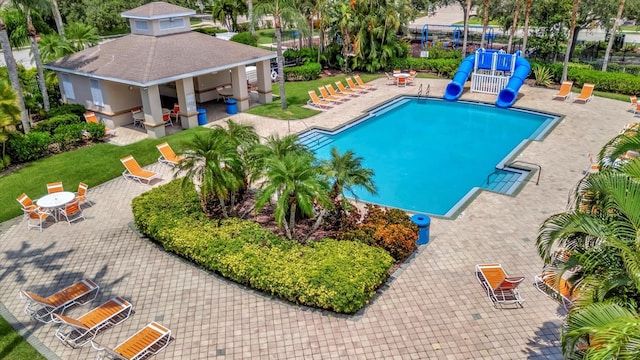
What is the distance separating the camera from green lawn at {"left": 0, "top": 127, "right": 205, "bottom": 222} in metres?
16.5

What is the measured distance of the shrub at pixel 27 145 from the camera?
60.8ft

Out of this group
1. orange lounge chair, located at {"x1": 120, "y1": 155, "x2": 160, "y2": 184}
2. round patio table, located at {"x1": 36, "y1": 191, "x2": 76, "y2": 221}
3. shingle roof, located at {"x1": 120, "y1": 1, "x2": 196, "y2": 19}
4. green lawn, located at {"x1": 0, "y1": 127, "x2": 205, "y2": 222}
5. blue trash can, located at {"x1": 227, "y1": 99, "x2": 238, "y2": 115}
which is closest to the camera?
round patio table, located at {"x1": 36, "y1": 191, "x2": 76, "y2": 221}

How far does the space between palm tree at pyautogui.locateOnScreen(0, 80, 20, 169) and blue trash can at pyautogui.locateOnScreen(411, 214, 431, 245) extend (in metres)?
14.9

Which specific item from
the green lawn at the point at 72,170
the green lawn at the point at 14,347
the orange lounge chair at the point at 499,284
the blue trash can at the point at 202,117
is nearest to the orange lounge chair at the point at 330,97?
the blue trash can at the point at 202,117

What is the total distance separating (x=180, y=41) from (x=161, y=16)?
1.44 metres

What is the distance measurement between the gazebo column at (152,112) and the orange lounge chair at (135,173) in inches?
153

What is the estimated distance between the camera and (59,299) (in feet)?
35.0

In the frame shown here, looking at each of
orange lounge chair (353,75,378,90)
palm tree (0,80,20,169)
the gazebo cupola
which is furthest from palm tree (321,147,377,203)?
orange lounge chair (353,75,378,90)

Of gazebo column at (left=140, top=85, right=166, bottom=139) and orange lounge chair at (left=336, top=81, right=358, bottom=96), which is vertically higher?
gazebo column at (left=140, top=85, right=166, bottom=139)

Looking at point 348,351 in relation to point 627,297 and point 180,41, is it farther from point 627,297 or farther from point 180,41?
point 180,41

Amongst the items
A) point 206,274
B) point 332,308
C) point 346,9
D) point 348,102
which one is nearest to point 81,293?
point 206,274

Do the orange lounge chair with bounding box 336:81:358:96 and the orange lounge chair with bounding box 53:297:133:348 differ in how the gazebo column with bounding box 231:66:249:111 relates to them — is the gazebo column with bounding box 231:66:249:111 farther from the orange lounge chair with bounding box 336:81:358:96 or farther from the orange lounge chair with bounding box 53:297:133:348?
the orange lounge chair with bounding box 53:297:133:348

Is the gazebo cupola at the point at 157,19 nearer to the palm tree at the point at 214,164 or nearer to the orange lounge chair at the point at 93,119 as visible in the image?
the orange lounge chair at the point at 93,119

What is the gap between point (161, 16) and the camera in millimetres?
23641
